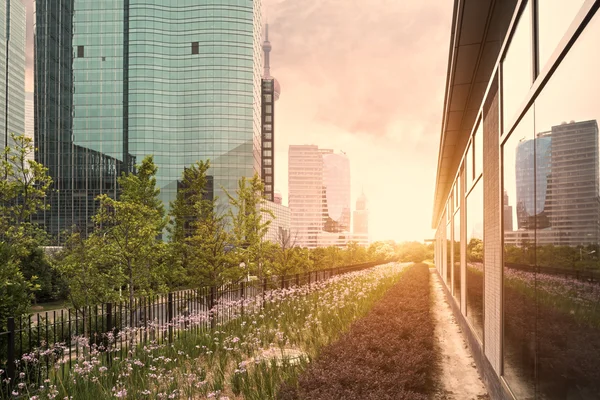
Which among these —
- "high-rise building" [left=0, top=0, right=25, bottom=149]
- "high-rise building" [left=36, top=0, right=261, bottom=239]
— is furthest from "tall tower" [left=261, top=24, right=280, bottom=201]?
"high-rise building" [left=0, top=0, right=25, bottom=149]

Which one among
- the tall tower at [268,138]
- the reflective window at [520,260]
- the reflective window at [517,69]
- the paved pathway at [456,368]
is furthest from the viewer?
the tall tower at [268,138]

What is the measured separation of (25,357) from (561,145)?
7495 millimetres

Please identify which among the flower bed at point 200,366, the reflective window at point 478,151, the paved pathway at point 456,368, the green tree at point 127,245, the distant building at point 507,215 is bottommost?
the paved pathway at point 456,368

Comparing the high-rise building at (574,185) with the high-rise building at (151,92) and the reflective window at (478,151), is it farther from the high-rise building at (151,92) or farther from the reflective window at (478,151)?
the high-rise building at (151,92)

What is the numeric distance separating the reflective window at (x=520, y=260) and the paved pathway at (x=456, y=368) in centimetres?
188

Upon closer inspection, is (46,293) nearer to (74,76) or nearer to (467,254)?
(467,254)

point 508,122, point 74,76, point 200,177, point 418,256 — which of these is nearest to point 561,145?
point 508,122

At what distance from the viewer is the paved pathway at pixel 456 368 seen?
23.1 ft

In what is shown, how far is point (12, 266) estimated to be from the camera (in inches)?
448

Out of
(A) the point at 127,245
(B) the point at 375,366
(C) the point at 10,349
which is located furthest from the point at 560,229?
(A) the point at 127,245

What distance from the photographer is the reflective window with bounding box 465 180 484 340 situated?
7922 millimetres

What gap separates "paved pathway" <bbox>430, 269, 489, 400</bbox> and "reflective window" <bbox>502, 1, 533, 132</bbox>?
162 inches

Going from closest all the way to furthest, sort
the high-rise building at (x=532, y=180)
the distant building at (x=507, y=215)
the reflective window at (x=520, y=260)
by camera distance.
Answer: the high-rise building at (x=532, y=180), the reflective window at (x=520, y=260), the distant building at (x=507, y=215)

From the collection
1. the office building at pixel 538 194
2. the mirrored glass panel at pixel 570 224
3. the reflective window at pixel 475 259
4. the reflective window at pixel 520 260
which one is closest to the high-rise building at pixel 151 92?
the reflective window at pixel 475 259
